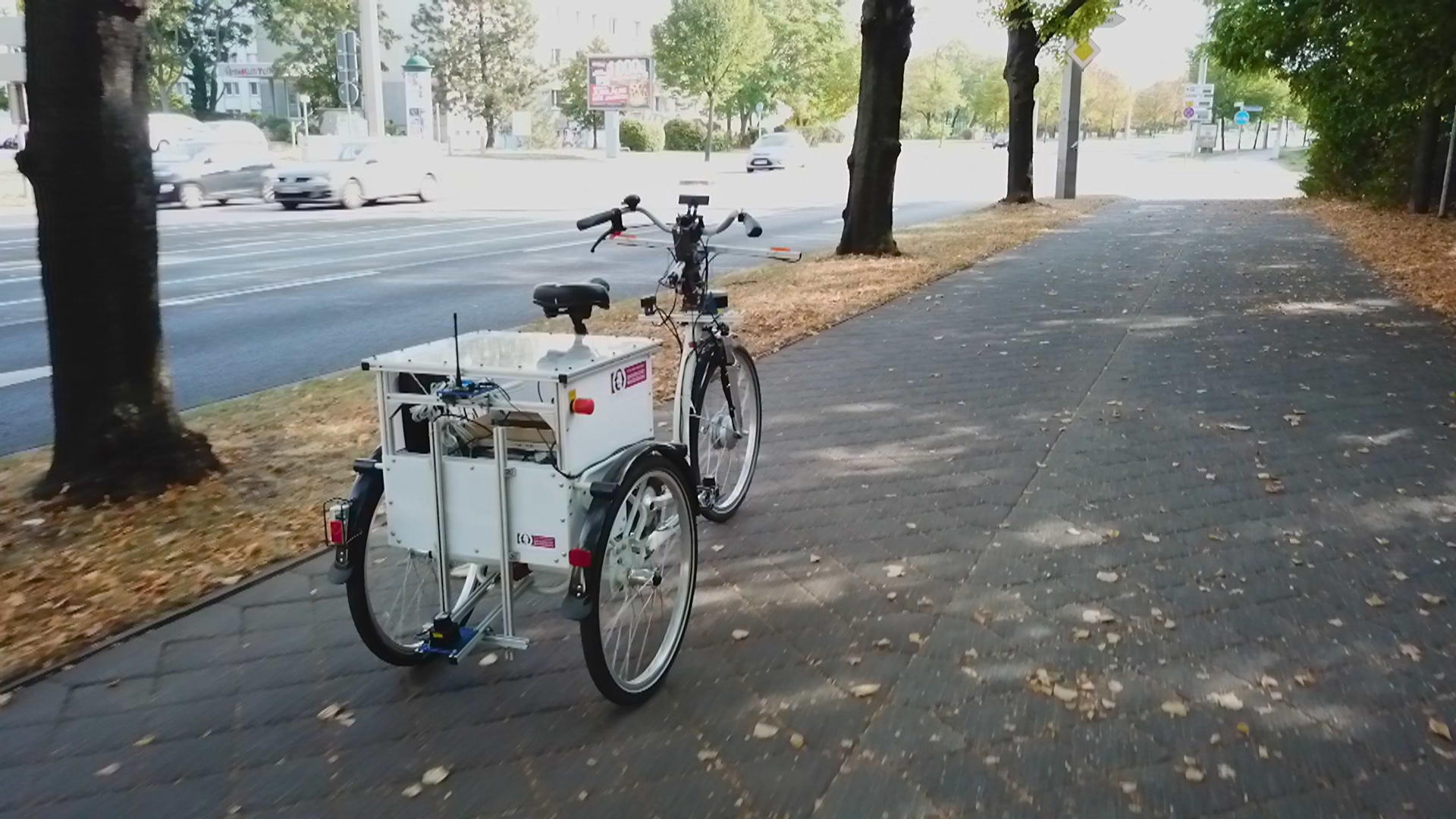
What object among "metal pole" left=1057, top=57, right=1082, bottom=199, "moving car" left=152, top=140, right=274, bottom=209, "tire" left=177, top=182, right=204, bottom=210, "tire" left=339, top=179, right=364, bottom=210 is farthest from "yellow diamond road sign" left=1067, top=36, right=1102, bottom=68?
"tire" left=177, top=182, right=204, bottom=210

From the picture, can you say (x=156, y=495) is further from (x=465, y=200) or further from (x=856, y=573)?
(x=465, y=200)

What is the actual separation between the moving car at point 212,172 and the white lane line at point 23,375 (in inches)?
716

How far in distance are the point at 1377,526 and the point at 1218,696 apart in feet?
6.55

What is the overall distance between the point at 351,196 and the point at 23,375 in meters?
18.8

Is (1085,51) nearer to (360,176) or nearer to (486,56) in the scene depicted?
(360,176)

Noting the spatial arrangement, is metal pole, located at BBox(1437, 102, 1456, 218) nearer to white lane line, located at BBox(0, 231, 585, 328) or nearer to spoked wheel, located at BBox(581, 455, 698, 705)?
white lane line, located at BBox(0, 231, 585, 328)

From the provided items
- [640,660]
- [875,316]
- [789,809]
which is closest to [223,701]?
[640,660]

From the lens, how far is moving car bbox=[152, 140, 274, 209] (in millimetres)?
26062

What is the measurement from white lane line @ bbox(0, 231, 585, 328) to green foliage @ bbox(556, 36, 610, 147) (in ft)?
177

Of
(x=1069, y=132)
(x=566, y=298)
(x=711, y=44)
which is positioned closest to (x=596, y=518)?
(x=566, y=298)

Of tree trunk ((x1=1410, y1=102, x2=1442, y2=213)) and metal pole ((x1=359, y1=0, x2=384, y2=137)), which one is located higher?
metal pole ((x1=359, y1=0, x2=384, y2=137))

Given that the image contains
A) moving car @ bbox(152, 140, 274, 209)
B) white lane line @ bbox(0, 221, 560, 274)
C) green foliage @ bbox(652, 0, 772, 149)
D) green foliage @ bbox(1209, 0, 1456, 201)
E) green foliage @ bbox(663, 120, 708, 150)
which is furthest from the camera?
green foliage @ bbox(663, 120, 708, 150)

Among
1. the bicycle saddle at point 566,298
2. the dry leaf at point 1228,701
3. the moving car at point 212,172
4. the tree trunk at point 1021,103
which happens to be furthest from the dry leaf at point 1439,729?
the moving car at point 212,172

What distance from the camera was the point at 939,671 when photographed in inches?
147
